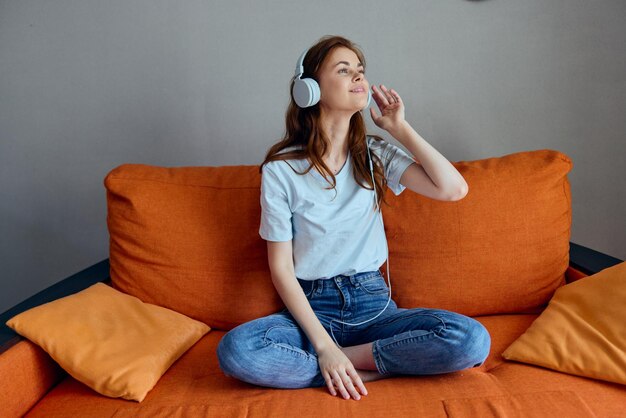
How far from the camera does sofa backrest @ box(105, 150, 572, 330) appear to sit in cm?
174

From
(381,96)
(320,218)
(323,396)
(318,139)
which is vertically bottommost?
(323,396)

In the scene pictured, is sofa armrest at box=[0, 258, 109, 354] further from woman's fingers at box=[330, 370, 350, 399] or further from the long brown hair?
woman's fingers at box=[330, 370, 350, 399]

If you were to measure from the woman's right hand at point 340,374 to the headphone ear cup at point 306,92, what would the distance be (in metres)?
0.63

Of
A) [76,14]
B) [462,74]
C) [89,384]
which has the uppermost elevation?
[76,14]

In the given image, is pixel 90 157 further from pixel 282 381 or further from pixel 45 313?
pixel 282 381

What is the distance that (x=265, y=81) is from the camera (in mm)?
2174

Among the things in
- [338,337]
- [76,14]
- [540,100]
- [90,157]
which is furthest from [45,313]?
[540,100]

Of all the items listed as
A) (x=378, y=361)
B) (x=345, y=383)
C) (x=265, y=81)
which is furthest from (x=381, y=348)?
(x=265, y=81)

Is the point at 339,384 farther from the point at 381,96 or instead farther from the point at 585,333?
the point at 381,96

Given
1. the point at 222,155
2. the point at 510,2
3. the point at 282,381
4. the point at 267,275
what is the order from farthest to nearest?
the point at 222,155, the point at 510,2, the point at 267,275, the point at 282,381

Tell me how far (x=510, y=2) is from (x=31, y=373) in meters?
1.87

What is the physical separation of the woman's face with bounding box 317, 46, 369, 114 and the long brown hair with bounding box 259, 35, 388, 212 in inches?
0.9

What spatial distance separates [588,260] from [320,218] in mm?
813

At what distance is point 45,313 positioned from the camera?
151 cm
